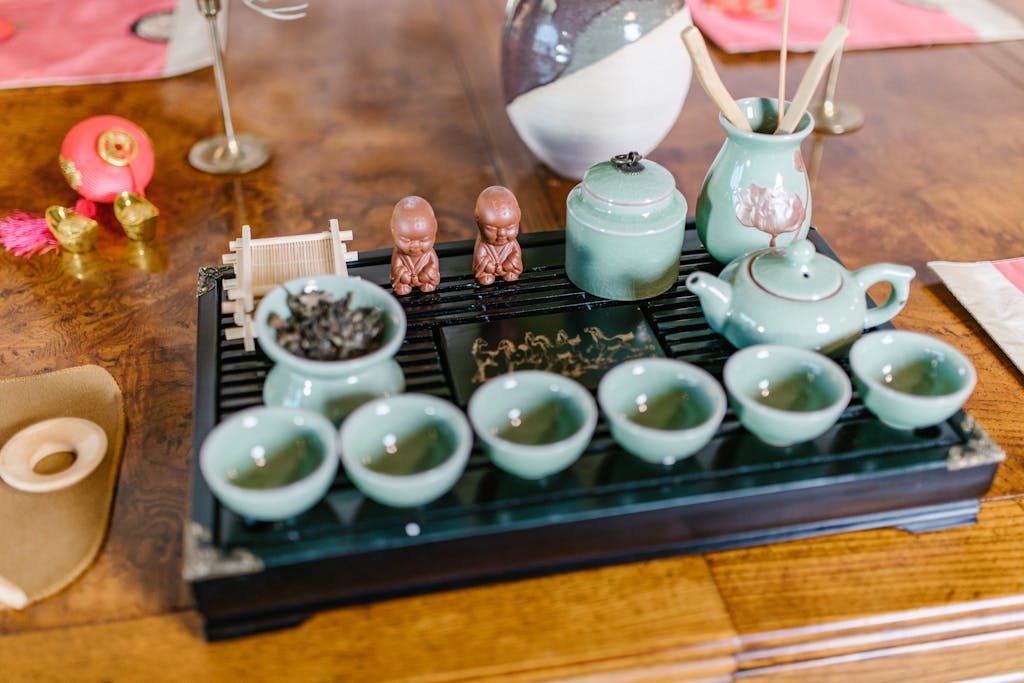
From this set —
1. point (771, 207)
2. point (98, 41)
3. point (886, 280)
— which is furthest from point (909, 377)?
point (98, 41)

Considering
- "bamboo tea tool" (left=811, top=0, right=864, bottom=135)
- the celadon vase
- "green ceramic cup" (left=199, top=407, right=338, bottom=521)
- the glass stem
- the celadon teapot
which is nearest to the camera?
"green ceramic cup" (left=199, top=407, right=338, bottom=521)

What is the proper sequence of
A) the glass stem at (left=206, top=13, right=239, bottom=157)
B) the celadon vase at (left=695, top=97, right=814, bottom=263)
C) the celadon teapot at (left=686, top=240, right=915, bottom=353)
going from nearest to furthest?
the celadon teapot at (left=686, top=240, right=915, bottom=353) < the celadon vase at (left=695, top=97, right=814, bottom=263) < the glass stem at (left=206, top=13, right=239, bottom=157)

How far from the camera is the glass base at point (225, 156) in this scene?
51.4 inches

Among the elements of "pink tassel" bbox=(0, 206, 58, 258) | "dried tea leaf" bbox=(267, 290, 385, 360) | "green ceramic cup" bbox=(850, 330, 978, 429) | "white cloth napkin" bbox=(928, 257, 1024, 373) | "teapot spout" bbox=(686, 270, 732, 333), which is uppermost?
"dried tea leaf" bbox=(267, 290, 385, 360)

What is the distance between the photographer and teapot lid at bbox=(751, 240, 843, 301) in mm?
828

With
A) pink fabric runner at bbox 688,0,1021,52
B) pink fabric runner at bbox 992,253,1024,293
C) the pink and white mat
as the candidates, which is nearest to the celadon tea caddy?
pink fabric runner at bbox 992,253,1024,293

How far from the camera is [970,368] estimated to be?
2.58 feet

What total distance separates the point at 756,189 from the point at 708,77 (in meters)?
0.13

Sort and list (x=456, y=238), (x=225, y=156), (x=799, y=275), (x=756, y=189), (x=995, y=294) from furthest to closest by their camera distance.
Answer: (x=225, y=156) → (x=456, y=238) → (x=995, y=294) → (x=756, y=189) → (x=799, y=275)

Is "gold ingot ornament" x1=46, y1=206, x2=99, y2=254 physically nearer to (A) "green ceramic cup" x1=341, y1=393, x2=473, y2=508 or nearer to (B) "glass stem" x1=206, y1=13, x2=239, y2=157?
(B) "glass stem" x1=206, y1=13, x2=239, y2=157

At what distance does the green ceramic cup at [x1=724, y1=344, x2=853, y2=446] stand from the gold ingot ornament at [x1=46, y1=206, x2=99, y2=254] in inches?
31.3

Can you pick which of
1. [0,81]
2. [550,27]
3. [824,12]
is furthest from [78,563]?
[824,12]

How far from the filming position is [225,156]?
132cm

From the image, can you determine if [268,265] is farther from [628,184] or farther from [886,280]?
[886,280]
